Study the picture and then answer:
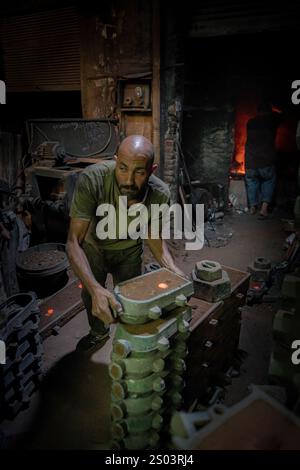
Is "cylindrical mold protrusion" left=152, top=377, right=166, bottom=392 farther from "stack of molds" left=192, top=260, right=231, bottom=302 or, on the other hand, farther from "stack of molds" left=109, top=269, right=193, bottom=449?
"stack of molds" left=192, top=260, right=231, bottom=302

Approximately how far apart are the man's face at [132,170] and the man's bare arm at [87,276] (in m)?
0.55

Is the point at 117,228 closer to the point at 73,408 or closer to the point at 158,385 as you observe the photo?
the point at 158,385

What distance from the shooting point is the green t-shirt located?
299 cm

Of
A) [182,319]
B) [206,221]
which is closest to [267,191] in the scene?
[206,221]

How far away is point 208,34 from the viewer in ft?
21.2

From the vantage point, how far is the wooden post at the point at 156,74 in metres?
6.31

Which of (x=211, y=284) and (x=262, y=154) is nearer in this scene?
(x=211, y=284)

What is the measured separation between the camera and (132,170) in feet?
8.77

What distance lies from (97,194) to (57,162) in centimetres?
383

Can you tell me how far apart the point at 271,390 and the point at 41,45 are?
8.92m

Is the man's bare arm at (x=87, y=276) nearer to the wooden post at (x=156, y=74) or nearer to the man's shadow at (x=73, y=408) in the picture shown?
the man's shadow at (x=73, y=408)

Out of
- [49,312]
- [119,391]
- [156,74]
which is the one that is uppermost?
[156,74]

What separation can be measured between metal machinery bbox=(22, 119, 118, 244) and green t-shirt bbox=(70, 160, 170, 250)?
2.83 metres

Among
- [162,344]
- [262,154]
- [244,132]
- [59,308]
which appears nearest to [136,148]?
[162,344]
